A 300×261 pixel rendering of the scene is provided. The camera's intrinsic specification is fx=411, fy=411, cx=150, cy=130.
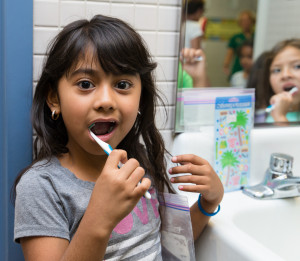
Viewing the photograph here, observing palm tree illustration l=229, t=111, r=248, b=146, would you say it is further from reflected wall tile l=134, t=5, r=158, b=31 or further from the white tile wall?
reflected wall tile l=134, t=5, r=158, b=31

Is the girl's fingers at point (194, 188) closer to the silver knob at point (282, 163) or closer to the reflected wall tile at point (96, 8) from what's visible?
the silver knob at point (282, 163)

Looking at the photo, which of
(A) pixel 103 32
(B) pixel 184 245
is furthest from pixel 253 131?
(A) pixel 103 32

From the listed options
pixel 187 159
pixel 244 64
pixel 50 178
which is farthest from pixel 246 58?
Answer: pixel 50 178

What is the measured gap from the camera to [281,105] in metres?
1.10

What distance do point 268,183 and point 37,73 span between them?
58cm

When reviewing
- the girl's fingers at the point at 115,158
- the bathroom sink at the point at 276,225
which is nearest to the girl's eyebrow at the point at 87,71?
the girl's fingers at the point at 115,158

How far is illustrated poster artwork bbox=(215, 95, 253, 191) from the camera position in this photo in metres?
0.97

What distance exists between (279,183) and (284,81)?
1.00ft

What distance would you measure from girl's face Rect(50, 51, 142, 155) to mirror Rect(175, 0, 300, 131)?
0.85 feet

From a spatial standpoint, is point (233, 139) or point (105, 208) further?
point (233, 139)

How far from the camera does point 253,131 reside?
3.38ft

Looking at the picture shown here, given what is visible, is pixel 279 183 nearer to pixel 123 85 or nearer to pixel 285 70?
pixel 285 70

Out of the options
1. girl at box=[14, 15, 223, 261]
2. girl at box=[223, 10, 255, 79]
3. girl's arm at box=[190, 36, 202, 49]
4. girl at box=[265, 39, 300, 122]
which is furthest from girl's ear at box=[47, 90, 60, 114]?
girl at box=[265, 39, 300, 122]

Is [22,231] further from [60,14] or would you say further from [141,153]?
[60,14]
